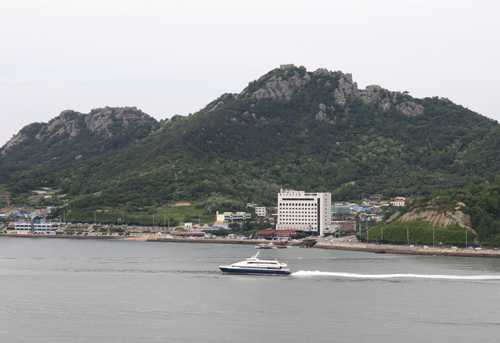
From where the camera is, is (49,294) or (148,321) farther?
(49,294)

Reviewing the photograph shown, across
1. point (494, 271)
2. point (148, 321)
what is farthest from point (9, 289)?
point (494, 271)

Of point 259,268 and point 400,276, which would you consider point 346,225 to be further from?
point 259,268

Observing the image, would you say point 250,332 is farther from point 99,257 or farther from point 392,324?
point 99,257

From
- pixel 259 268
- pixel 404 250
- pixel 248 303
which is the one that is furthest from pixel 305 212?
pixel 248 303

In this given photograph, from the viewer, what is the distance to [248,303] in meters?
65.9

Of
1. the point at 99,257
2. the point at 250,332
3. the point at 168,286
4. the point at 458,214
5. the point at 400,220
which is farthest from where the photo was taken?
the point at 400,220

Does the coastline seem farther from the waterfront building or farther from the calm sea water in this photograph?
the waterfront building

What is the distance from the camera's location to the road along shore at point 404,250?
122 m

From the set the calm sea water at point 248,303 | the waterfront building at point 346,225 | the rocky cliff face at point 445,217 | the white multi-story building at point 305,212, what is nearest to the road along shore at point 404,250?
the rocky cliff face at point 445,217

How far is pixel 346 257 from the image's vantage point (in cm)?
12400

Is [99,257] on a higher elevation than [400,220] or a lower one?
lower

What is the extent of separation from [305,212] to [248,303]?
128 meters

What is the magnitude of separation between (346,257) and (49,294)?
66958 mm

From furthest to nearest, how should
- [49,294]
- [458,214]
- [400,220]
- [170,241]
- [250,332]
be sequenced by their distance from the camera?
[170,241] → [400,220] → [458,214] → [49,294] → [250,332]
